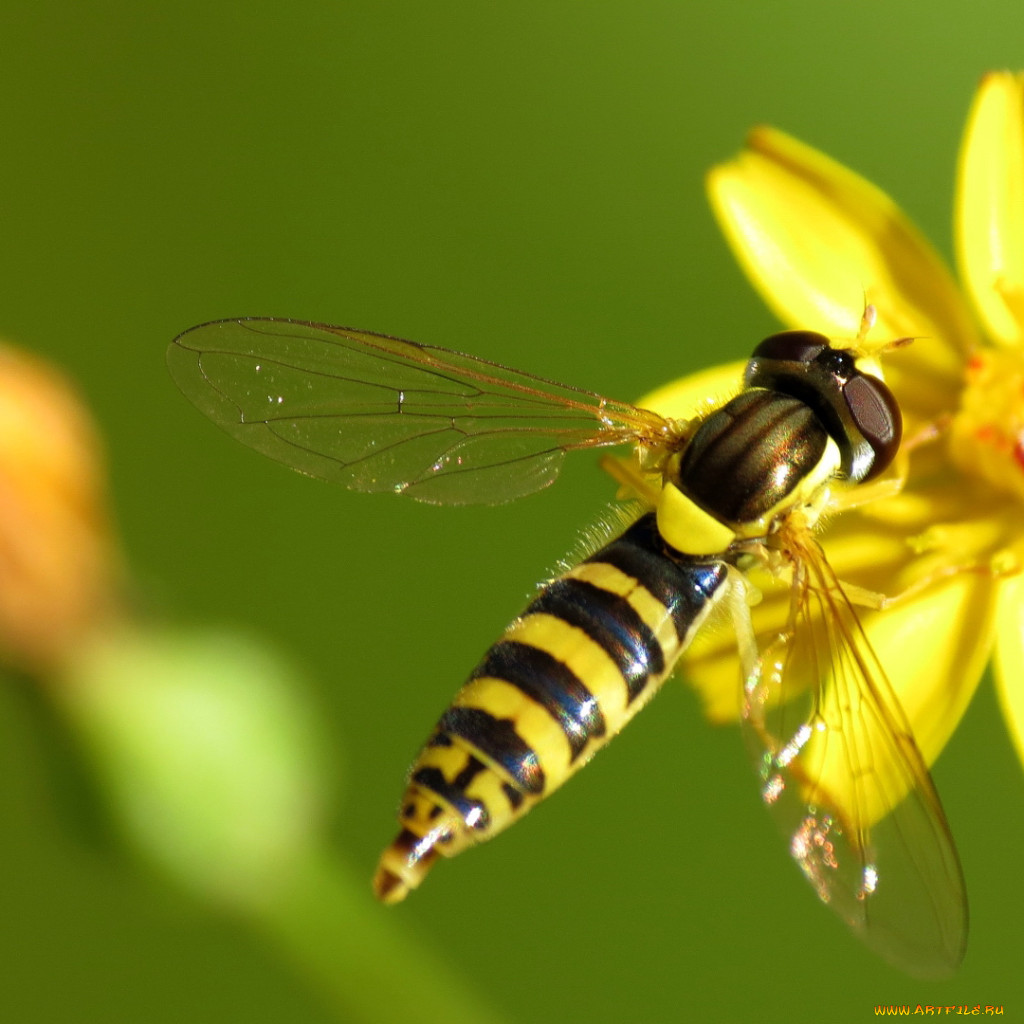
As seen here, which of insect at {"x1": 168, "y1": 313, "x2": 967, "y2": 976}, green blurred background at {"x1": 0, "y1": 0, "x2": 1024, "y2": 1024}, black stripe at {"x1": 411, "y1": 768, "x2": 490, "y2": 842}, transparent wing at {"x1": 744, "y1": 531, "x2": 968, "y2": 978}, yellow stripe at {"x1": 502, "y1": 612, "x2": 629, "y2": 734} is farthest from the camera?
green blurred background at {"x1": 0, "y1": 0, "x2": 1024, "y2": 1024}

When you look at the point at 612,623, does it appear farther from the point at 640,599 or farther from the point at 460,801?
the point at 460,801

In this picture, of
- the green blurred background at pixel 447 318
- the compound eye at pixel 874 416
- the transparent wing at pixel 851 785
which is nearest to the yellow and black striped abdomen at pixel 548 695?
the transparent wing at pixel 851 785

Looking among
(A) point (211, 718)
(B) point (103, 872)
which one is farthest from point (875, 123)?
(B) point (103, 872)

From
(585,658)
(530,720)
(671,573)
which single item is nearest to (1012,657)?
(671,573)

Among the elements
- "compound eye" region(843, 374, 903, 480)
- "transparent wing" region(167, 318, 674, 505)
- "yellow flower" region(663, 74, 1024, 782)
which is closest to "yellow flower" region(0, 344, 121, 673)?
"transparent wing" region(167, 318, 674, 505)

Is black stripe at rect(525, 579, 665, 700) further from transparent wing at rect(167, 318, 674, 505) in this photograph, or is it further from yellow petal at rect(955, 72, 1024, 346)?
yellow petal at rect(955, 72, 1024, 346)

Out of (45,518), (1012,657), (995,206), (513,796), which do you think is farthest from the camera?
(45,518)

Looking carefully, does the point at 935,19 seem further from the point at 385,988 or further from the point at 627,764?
the point at 385,988

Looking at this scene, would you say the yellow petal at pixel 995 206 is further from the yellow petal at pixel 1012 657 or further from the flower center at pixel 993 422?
the yellow petal at pixel 1012 657
